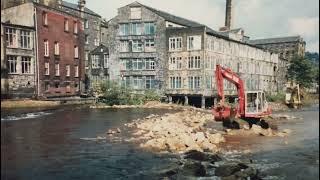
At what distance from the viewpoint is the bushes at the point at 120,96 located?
62594 millimetres

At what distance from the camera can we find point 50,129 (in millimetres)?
32906

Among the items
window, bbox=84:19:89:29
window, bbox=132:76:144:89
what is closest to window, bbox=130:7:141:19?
window, bbox=132:76:144:89

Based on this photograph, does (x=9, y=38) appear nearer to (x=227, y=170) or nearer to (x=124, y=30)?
(x=227, y=170)

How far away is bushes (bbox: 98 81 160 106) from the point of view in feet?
205

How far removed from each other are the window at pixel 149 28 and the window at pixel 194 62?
9631 millimetres

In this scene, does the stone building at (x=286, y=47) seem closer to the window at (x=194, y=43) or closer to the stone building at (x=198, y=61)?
the stone building at (x=198, y=61)

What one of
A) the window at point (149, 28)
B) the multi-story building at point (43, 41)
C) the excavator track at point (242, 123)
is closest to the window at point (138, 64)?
the window at point (149, 28)

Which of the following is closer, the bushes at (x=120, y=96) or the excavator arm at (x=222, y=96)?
the excavator arm at (x=222, y=96)

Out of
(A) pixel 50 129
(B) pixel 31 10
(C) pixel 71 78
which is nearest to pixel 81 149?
(A) pixel 50 129

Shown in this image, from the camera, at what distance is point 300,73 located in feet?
117

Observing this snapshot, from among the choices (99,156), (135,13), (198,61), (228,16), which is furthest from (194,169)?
(228,16)

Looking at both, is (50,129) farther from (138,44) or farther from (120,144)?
(138,44)

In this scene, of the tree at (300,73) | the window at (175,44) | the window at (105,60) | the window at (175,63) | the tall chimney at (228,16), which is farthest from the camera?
the tall chimney at (228,16)

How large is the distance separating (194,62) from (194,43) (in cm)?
336
